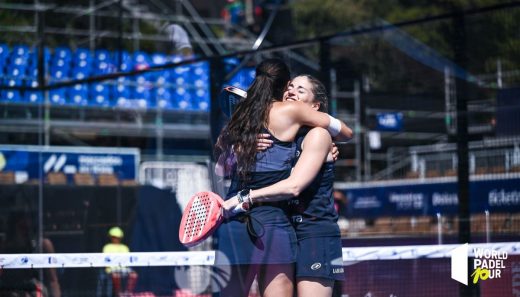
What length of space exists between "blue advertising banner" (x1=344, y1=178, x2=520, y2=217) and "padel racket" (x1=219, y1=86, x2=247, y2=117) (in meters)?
3.81

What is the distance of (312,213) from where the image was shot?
455 cm

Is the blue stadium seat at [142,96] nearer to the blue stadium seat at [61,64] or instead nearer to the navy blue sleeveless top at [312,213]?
the blue stadium seat at [61,64]

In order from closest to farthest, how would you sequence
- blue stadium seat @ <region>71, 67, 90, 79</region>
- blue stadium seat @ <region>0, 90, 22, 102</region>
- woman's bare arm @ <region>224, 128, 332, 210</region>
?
1. woman's bare arm @ <region>224, 128, 332, 210</region>
2. blue stadium seat @ <region>0, 90, 22, 102</region>
3. blue stadium seat @ <region>71, 67, 90, 79</region>

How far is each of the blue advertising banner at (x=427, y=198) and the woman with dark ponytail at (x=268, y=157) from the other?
13.2 ft

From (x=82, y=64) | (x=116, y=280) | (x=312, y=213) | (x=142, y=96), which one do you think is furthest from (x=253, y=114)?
(x=142, y=96)

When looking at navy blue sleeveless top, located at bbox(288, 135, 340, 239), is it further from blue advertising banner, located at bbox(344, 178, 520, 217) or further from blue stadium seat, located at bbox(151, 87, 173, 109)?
blue stadium seat, located at bbox(151, 87, 173, 109)

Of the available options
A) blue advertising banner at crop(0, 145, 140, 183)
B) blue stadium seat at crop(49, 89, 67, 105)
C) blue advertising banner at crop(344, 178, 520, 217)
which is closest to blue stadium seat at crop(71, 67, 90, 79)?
blue stadium seat at crop(49, 89, 67, 105)

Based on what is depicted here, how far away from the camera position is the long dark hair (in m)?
4.54

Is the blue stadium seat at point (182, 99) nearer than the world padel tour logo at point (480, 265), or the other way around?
the world padel tour logo at point (480, 265)

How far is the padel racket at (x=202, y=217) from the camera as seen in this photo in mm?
4441

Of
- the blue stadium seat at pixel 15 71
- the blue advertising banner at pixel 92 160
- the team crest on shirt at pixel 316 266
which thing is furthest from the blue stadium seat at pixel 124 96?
the team crest on shirt at pixel 316 266

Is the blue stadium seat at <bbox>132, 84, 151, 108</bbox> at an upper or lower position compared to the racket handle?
upper

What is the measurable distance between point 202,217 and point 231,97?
2.79 feet

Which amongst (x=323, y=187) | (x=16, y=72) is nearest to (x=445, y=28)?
(x=323, y=187)
